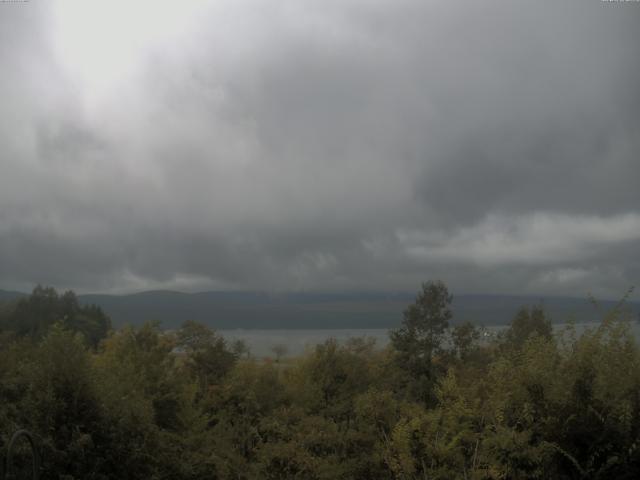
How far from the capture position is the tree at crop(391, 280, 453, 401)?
33906 mm

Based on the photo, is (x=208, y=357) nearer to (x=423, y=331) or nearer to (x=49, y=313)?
(x=423, y=331)

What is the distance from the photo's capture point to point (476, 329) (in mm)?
38281

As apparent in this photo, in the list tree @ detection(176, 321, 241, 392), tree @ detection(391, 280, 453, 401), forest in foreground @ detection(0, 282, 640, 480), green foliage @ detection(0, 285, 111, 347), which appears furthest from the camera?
green foliage @ detection(0, 285, 111, 347)

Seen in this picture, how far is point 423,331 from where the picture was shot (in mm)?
36188

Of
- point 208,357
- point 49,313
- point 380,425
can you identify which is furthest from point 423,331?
point 49,313

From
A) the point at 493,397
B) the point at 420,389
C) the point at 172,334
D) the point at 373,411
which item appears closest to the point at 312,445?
the point at 373,411

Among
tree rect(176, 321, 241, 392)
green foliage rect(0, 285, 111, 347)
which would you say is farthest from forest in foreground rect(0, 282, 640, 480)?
green foliage rect(0, 285, 111, 347)

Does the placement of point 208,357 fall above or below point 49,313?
below

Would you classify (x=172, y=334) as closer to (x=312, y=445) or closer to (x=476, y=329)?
(x=476, y=329)

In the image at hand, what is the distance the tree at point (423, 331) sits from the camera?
33906mm

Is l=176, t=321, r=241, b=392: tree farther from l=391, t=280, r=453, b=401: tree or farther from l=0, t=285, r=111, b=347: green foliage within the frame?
l=0, t=285, r=111, b=347: green foliage

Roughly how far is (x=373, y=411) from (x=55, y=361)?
751 cm

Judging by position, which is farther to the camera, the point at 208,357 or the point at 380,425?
the point at 208,357

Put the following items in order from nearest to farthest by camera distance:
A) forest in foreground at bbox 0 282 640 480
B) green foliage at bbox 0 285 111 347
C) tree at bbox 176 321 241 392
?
forest in foreground at bbox 0 282 640 480 → tree at bbox 176 321 241 392 → green foliage at bbox 0 285 111 347
